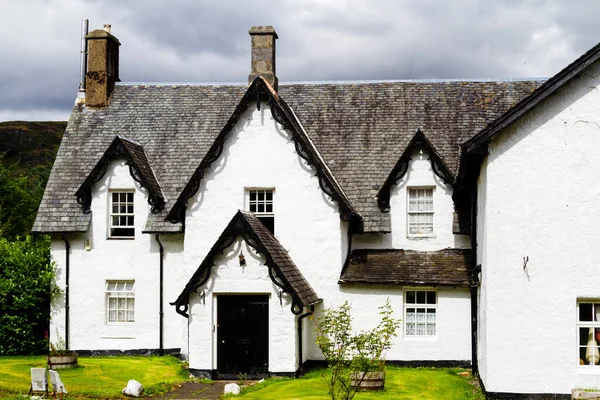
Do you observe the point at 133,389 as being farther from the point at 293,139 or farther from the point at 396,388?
the point at 293,139

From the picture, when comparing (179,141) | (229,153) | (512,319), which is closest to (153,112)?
(179,141)

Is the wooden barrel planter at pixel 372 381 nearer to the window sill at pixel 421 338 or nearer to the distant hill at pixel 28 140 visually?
the window sill at pixel 421 338

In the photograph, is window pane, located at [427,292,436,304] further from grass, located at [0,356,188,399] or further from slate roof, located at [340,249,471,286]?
grass, located at [0,356,188,399]

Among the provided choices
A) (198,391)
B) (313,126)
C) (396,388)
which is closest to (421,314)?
(396,388)

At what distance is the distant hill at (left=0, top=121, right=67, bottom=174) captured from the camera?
13859 cm

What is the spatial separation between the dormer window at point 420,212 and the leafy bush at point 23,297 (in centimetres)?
1304

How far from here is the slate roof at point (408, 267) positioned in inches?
925

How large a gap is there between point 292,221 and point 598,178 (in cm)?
1010

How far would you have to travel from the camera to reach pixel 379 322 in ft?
78.2

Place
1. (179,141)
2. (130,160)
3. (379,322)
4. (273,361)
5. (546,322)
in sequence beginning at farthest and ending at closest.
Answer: (179,141) → (130,160) → (379,322) → (273,361) → (546,322)

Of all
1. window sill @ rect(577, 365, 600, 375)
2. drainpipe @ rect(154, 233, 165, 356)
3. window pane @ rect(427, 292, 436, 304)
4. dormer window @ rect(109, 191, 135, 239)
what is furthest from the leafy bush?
window sill @ rect(577, 365, 600, 375)

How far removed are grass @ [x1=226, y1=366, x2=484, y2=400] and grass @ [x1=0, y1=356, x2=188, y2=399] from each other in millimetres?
2951

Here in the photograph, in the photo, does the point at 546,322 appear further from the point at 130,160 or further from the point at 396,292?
the point at 130,160

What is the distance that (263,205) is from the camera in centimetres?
2445
